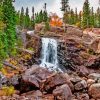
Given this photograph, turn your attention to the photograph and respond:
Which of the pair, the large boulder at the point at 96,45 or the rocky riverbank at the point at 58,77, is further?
the large boulder at the point at 96,45

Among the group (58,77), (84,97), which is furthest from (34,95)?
(84,97)

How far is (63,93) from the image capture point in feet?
134

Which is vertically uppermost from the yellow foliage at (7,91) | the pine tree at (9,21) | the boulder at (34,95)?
the pine tree at (9,21)

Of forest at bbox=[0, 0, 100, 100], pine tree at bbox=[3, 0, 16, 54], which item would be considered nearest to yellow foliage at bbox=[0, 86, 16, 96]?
forest at bbox=[0, 0, 100, 100]

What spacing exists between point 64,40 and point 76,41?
2.77 m

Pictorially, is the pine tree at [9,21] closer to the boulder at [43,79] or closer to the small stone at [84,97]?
the boulder at [43,79]

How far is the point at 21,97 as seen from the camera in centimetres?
4316

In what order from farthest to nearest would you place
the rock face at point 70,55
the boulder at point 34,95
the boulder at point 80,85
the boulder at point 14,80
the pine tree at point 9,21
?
the rock face at point 70,55 < the pine tree at point 9,21 < the boulder at point 14,80 < the boulder at point 80,85 < the boulder at point 34,95

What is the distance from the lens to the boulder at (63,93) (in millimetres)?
40688

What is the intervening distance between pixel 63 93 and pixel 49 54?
33.1 meters

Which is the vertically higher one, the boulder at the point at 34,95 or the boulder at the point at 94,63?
the boulder at the point at 94,63

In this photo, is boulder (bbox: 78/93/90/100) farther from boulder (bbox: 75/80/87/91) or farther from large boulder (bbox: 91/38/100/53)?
large boulder (bbox: 91/38/100/53)

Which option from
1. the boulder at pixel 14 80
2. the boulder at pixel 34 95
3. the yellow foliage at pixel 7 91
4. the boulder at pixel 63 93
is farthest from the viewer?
the boulder at pixel 14 80

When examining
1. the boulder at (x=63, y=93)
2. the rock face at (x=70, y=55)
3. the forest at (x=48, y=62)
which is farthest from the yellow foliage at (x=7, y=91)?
the rock face at (x=70, y=55)
